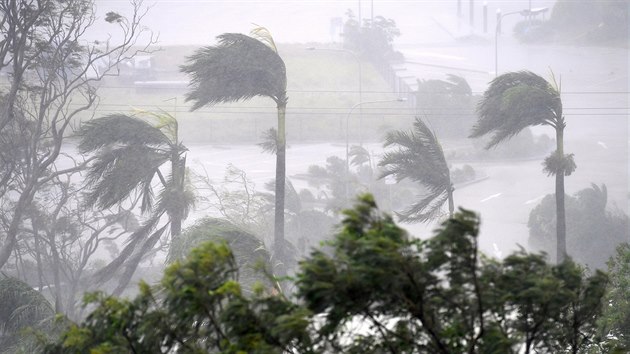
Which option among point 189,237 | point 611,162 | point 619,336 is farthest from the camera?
point 611,162

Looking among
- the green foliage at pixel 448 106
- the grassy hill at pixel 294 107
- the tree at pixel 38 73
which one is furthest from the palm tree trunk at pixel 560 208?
the grassy hill at pixel 294 107

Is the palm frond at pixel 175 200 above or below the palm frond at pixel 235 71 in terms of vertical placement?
below

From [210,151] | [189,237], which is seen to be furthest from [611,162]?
[189,237]

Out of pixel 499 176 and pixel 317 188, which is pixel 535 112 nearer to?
pixel 317 188

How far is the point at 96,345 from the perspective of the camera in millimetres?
5527

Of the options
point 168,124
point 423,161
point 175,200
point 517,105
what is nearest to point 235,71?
point 168,124

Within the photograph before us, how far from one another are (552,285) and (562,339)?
103cm

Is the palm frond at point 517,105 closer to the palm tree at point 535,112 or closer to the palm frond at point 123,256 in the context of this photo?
the palm tree at point 535,112

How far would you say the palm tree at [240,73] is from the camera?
54.9 ft

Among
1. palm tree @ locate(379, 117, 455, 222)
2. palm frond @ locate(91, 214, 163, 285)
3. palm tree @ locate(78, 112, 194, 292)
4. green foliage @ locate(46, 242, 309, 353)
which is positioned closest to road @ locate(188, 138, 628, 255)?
palm tree @ locate(379, 117, 455, 222)

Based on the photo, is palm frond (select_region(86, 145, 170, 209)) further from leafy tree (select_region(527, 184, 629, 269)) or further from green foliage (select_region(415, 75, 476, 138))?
green foliage (select_region(415, 75, 476, 138))

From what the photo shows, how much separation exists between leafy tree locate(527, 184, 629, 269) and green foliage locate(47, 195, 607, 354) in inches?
680

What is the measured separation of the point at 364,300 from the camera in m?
5.09

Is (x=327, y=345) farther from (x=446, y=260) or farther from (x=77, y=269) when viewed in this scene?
(x=77, y=269)
